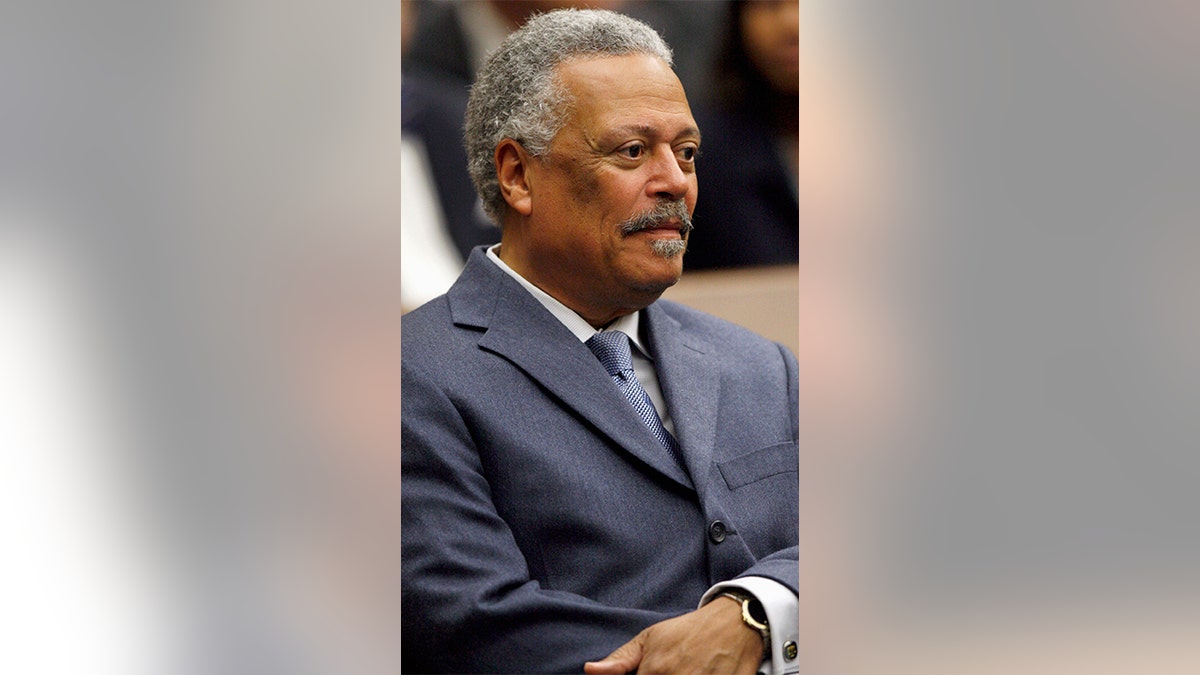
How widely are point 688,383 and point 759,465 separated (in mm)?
269

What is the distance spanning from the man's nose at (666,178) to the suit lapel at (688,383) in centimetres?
28

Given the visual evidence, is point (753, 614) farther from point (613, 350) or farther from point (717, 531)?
point (613, 350)

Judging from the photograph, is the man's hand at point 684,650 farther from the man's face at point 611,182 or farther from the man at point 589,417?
the man's face at point 611,182

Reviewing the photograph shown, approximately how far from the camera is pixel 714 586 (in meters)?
3.60

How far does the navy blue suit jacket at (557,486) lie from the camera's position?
3557 mm

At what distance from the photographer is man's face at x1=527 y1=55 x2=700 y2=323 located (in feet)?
12.0

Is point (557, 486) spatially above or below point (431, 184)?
below

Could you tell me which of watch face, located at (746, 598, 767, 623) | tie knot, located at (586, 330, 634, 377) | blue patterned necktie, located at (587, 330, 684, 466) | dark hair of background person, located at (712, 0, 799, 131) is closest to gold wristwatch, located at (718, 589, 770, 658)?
watch face, located at (746, 598, 767, 623)

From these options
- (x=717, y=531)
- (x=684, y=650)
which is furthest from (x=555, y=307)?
(x=684, y=650)
